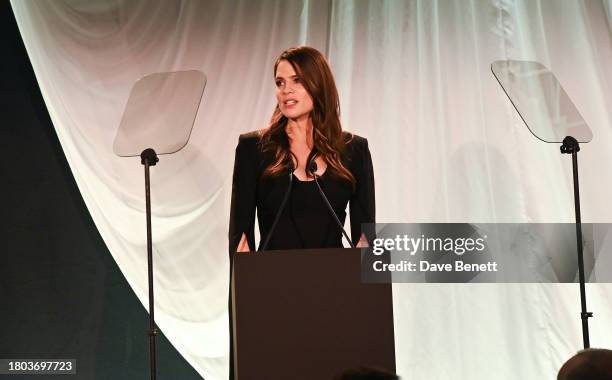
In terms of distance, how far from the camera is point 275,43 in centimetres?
339

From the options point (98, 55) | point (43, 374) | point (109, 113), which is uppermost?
point (98, 55)

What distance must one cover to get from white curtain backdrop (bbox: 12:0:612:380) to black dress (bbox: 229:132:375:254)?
31.7 inches

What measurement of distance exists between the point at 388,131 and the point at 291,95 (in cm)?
92

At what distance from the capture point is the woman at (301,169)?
7.95 ft

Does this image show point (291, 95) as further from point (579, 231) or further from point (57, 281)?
point (57, 281)

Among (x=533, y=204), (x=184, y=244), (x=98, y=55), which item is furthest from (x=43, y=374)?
(x=533, y=204)

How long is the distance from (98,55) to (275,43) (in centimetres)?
73

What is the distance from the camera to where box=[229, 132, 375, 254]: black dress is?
2.42 meters

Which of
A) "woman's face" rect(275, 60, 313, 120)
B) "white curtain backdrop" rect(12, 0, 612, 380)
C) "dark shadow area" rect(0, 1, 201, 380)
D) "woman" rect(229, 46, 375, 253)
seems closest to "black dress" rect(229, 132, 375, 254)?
"woman" rect(229, 46, 375, 253)

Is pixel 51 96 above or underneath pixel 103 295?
above

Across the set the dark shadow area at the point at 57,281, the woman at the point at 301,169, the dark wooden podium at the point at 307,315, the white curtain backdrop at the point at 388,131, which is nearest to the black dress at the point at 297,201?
the woman at the point at 301,169

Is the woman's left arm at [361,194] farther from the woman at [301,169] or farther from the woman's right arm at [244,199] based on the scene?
the woman's right arm at [244,199]

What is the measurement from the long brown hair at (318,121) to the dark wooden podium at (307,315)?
789mm

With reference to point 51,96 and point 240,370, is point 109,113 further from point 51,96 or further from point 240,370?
point 240,370
